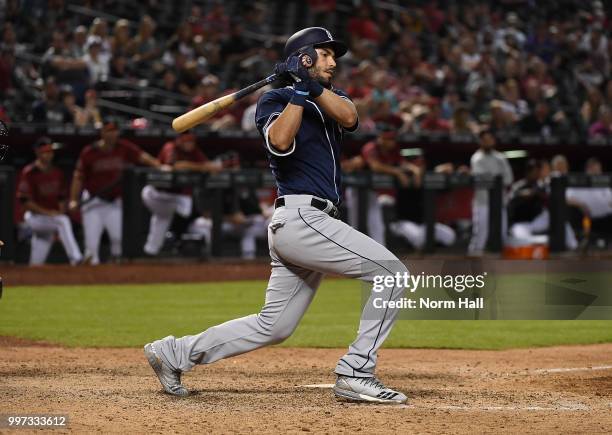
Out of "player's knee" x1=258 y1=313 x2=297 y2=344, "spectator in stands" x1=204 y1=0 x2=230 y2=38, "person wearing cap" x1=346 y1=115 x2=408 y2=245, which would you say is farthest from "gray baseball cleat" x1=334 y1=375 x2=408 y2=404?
"spectator in stands" x1=204 y1=0 x2=230 y2=38

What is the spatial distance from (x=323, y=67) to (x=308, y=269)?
1.01 m

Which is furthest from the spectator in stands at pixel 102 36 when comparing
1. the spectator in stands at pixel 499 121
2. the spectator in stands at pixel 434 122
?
the spectator in stands at pixel 499 121

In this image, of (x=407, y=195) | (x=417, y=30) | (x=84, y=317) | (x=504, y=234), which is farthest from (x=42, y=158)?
(x=417, y=30)

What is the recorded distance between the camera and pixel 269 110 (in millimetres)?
5227

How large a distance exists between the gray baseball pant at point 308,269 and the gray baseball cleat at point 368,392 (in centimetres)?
4

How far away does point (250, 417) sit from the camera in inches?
187

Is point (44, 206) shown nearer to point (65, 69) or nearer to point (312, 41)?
point (65, 69)

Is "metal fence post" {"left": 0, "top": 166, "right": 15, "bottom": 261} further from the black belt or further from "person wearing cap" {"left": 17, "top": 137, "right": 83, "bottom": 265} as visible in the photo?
the black belt

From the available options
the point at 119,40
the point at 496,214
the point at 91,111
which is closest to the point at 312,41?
the point at 91,111

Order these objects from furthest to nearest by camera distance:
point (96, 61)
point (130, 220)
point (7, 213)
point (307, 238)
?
1. point (96, 61)
2. point (130, 220)
3. point (7, 213)
4. point (307, 238)

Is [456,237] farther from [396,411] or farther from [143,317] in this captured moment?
[396,411]

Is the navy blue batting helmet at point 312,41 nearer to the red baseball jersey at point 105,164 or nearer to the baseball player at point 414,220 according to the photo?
the red baseball jersey at point 105,164

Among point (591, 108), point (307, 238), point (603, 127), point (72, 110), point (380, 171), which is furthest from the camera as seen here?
point (591, 108)

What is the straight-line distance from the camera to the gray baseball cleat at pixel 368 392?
5.14 m
